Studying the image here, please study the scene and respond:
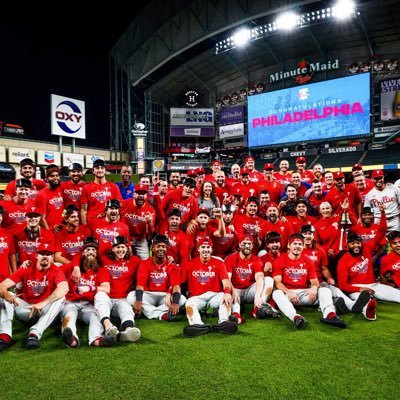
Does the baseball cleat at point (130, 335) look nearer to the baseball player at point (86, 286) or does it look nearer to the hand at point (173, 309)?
the baseball player at point (86, 286)

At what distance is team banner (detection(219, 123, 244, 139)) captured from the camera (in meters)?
31.0

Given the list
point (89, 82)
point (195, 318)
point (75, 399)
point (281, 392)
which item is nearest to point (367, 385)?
point (281, 392)

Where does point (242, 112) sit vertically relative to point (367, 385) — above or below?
above

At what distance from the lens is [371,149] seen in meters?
23.8

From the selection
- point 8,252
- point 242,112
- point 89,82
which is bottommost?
point 8,252

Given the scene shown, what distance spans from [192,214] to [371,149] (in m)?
20.9

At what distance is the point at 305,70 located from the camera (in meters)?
27.3

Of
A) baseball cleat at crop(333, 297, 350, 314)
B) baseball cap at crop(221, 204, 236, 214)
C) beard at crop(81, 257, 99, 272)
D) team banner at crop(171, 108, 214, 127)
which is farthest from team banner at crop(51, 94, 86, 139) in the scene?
baseball cleat at crop(333, 297, 350, 314)

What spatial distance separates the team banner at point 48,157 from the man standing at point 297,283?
24.3 meters

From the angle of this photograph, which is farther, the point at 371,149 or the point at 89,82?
the point at 89,82

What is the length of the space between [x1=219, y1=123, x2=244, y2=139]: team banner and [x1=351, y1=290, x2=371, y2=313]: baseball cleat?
27.0 metres

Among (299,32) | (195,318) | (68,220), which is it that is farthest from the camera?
(299,32)

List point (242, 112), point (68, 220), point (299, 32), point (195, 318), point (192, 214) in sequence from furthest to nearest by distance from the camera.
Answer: point (242, 112) < point (299, 32) < point (192, 214) < point (68, 220) < point (195, 318)

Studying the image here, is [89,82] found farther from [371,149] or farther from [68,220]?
[68,220]
